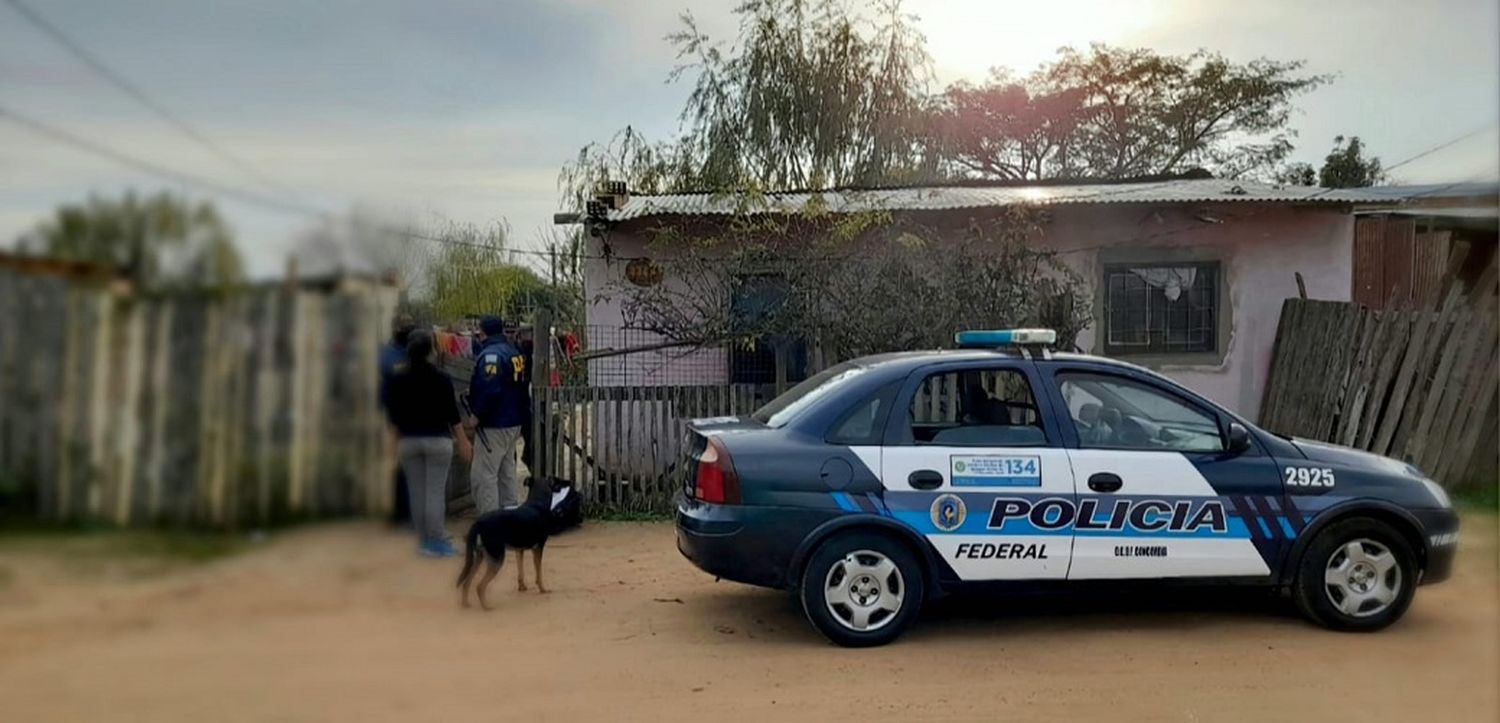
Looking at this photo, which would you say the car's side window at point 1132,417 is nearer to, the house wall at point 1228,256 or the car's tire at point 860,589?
the car's tire at point 860,589

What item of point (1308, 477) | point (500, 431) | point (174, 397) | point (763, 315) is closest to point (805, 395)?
point (500, 431)

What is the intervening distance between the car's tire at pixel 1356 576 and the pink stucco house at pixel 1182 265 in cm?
508

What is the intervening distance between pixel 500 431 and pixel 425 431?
5.10 metres

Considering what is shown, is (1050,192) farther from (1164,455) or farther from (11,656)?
(11,656)

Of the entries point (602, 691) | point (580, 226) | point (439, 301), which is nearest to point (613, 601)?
point (602, 691)

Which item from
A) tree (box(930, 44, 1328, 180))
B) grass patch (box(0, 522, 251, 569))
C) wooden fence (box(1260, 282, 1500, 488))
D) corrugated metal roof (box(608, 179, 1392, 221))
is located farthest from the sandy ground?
tree (box(930, 44, 1328, 180))

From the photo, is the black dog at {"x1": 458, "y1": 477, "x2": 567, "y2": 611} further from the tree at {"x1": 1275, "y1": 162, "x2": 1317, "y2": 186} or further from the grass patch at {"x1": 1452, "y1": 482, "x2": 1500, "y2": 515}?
the tree at {"x1": 1275, "y1": 162, "x2": 1317, "y2": 186}

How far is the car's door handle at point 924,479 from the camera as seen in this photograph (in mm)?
4859

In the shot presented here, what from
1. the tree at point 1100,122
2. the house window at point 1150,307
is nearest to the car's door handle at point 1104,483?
the house window at point 1150,307

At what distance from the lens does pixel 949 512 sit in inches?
191

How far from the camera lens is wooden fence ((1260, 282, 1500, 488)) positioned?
6824mm

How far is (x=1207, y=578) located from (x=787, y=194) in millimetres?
6774

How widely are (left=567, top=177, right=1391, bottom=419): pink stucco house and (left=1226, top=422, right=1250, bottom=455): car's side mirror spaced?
5.04m

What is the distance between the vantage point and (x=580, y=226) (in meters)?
10.1
